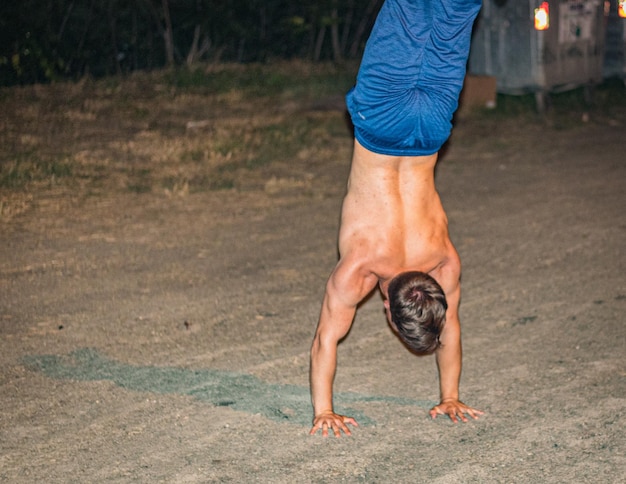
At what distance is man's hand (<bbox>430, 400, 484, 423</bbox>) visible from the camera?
4.16 metres

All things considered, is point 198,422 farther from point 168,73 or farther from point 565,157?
point 168,73

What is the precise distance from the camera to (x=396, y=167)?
3.96 m

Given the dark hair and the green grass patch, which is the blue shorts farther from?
the green grass patch

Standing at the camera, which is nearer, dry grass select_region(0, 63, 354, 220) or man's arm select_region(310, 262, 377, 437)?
man's arm select_region(310, 262, 377, 437)

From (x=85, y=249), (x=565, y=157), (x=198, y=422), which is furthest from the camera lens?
(x=565, y=157)

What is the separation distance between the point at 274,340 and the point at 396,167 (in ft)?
4.91

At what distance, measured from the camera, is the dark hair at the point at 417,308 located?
3.62 metres

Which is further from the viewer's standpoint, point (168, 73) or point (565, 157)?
point (168, 73)

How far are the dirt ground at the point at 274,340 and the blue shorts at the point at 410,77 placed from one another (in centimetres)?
136

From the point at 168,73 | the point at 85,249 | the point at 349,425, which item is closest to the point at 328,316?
the point at 349,425

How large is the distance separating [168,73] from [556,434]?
34.0 feet

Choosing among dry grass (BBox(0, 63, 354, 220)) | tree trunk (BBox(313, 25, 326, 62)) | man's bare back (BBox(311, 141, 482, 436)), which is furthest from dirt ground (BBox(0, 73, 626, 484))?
tree trunk (BBox(313, 25, 326, 62))

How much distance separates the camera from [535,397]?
435 cm

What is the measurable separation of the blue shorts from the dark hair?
595 mm
